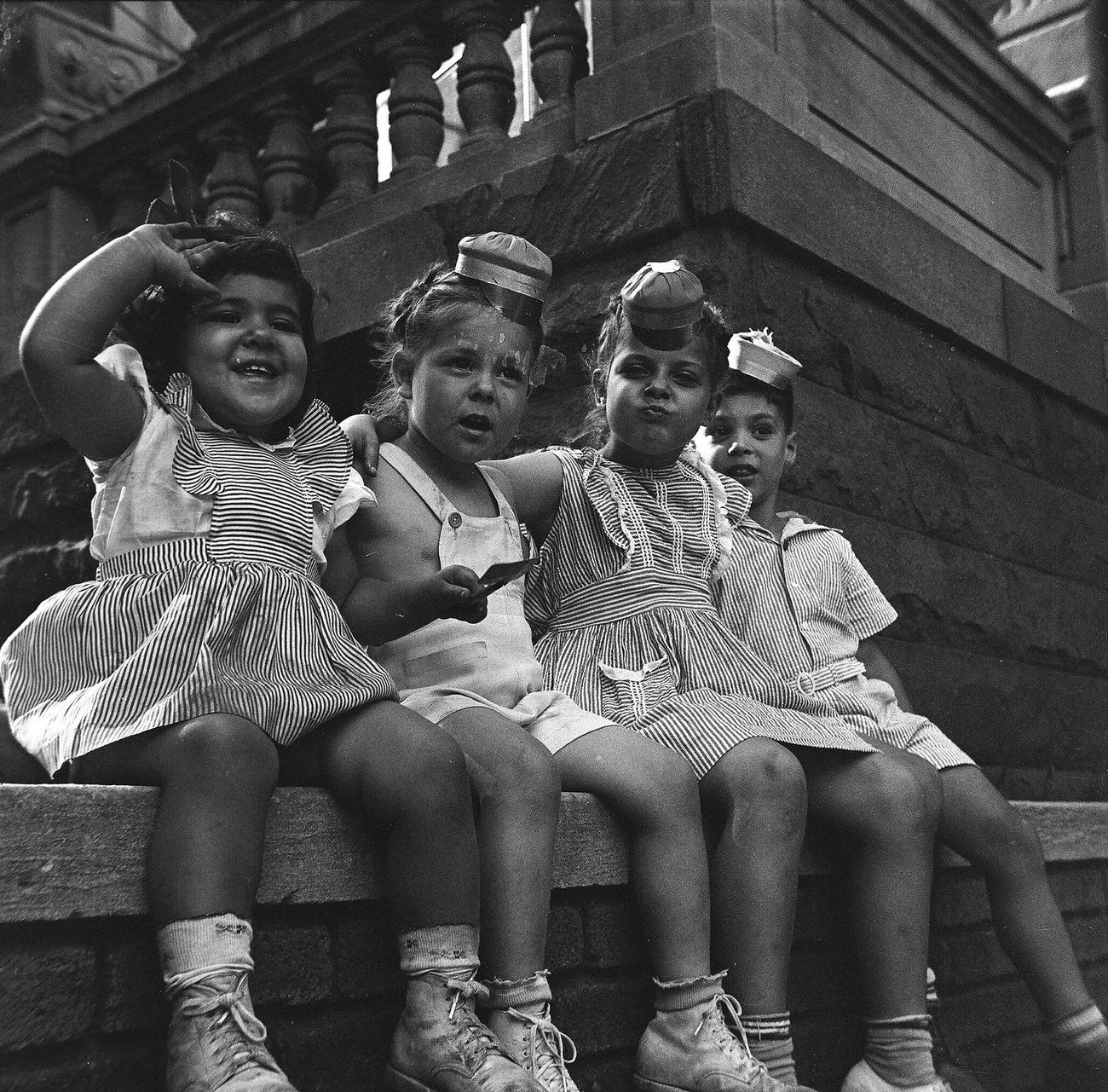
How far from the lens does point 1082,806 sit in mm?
4168

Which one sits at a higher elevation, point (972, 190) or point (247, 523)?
point (972, 190)

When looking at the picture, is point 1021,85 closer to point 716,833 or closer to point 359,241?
point 359,241

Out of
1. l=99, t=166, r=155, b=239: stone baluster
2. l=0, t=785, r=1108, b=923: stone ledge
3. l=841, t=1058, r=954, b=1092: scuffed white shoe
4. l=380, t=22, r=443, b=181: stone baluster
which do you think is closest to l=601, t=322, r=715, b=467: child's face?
l=0, t=785, r=1108, b=923: stone ledge

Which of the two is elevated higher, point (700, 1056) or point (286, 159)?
point (286, 159)

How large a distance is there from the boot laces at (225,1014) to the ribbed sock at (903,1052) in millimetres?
1458

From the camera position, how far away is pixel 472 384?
9.68ft

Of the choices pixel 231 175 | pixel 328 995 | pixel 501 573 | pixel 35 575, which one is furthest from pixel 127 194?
pixel 328 995

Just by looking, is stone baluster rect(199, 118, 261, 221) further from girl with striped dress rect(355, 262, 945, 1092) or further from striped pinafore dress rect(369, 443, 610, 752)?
striped pinafore dress rect(369, 443, 610, 752)

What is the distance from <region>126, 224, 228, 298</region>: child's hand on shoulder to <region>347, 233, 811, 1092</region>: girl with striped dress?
54cm

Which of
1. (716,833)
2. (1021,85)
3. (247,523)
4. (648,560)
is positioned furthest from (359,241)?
(1021,85)

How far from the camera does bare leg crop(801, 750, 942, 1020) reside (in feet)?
9.57

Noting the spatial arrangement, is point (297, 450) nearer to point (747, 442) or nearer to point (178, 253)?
point (178, 253)

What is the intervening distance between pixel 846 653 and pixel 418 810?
5.45ft

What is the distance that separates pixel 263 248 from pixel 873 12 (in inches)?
131
